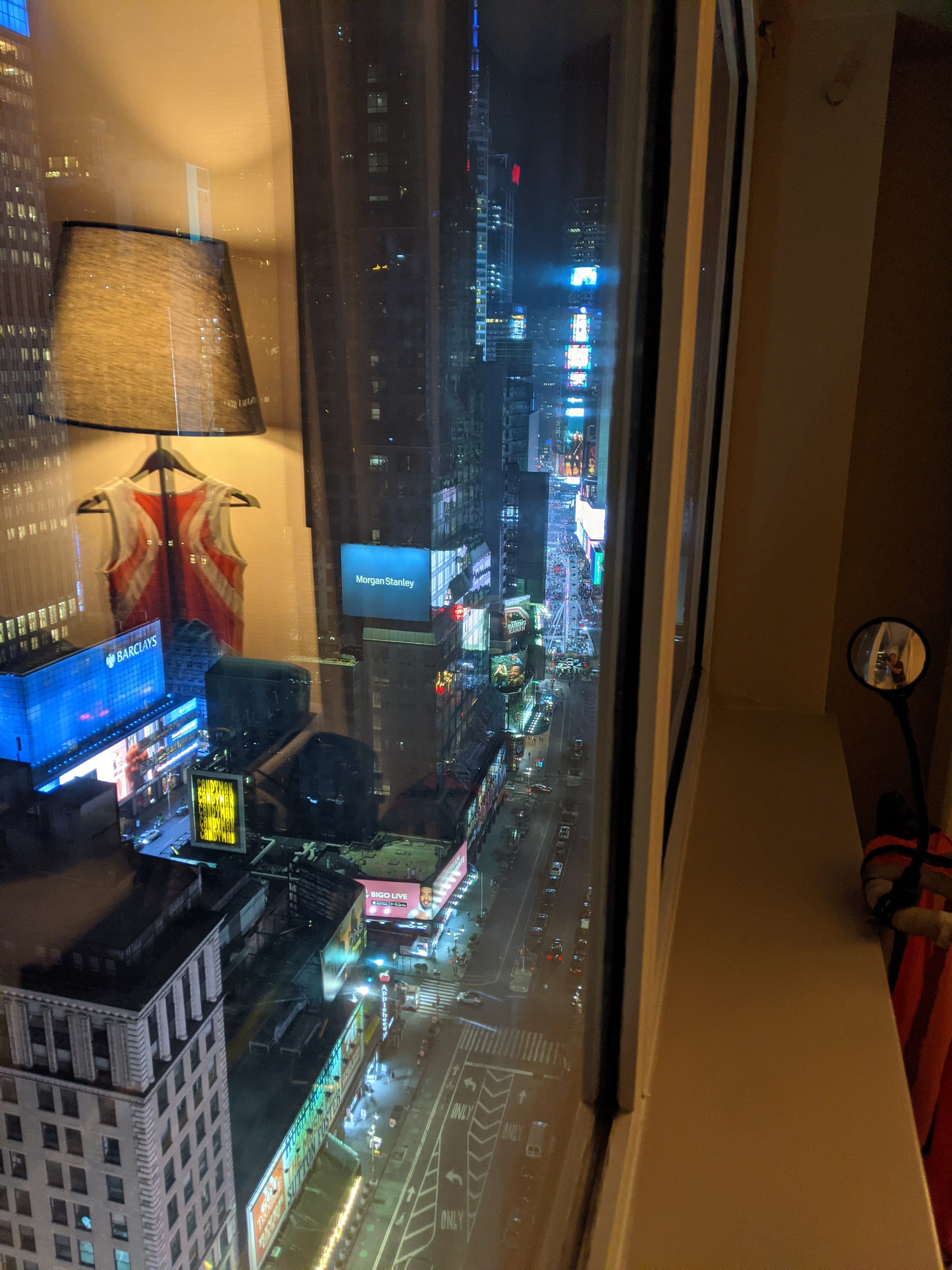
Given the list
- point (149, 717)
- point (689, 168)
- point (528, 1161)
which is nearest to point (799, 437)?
point (689, 168)

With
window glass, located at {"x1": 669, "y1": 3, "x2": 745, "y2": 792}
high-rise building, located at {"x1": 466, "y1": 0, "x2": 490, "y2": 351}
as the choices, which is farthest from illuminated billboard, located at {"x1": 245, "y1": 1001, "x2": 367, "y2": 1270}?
high-rise building, located at {"x1": 466, "y1": 0, "x2": 490, "y2": 351}

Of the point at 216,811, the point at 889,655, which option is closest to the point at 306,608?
the point at 216,811

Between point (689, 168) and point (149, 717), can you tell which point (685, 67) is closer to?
point (689, 168)


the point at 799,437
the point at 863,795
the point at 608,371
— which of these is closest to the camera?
the point at 608,371

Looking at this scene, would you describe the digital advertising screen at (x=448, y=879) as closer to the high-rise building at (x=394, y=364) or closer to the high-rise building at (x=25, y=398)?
the high-rise building at (x=394, y=364)

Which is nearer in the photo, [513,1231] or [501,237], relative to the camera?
[513,1231]

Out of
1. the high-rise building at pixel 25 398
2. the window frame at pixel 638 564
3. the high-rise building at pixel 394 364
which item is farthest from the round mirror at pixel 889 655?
the high-rise building at pixel 25 398

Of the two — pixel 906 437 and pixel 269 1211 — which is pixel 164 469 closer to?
pixel 269 1211
